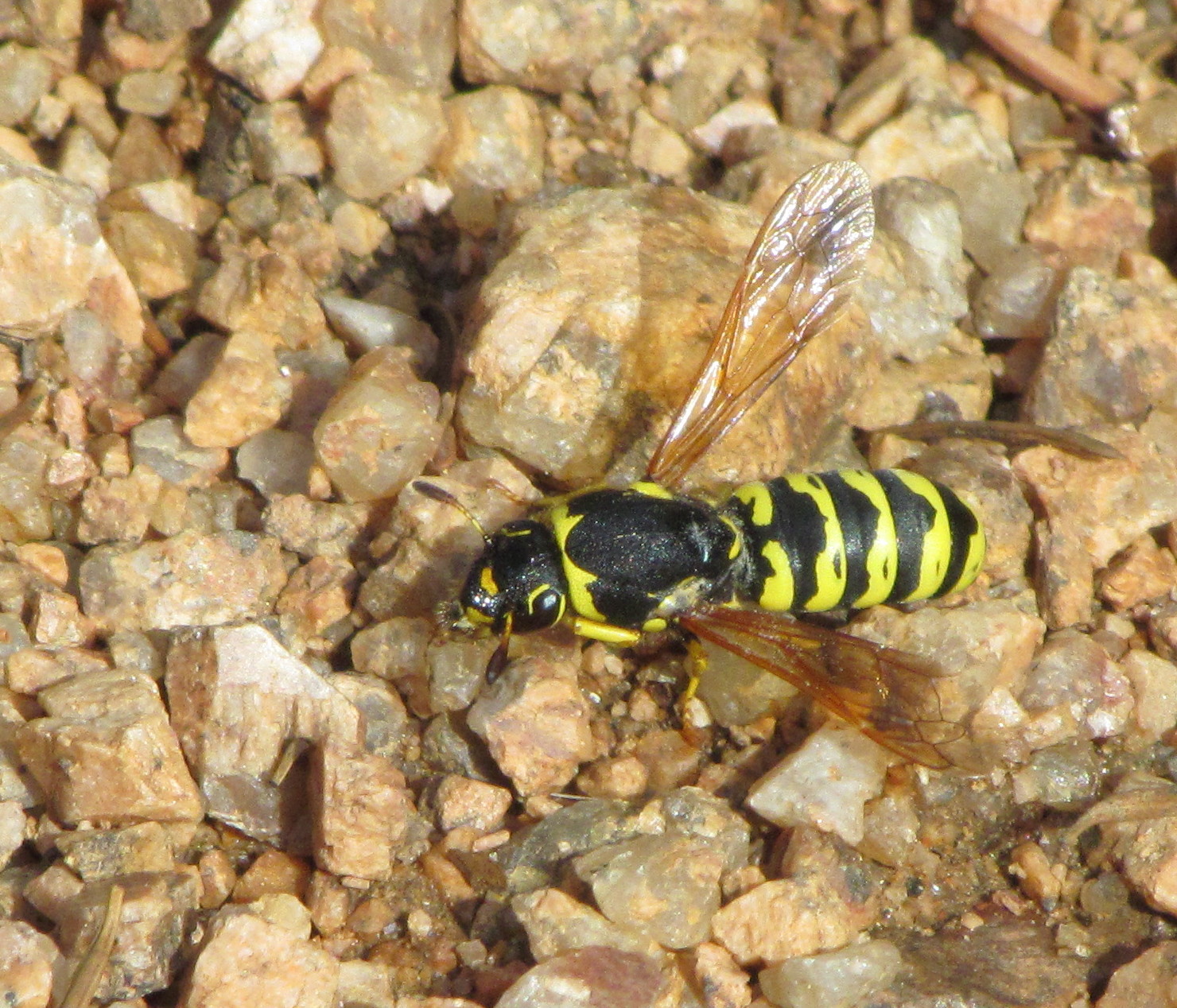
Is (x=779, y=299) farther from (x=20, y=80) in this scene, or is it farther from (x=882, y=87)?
(x=20, y=80)

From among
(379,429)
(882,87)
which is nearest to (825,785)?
(379,429)

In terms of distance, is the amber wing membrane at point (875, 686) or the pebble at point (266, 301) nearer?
the amber wing membrane at point (875, 686)

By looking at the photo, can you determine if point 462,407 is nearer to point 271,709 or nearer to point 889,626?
point 271,709

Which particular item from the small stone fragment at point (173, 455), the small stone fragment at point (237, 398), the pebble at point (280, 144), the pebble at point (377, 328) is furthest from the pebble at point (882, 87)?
the small stone fragment at point (173, 455)

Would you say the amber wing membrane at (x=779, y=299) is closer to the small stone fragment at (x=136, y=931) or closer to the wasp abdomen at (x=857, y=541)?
the wasp abdomen at (x=857, y=541)

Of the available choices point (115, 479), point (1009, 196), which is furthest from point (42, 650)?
point (1009, 196)

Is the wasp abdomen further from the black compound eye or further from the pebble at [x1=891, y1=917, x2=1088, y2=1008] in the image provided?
Result: the pebble at [x1=891, y1=917, x2=1088, y2=1008]

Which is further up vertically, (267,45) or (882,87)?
(882,87)
